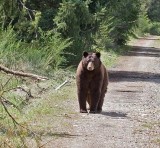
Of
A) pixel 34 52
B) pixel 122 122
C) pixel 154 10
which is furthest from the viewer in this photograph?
pixel 154 10

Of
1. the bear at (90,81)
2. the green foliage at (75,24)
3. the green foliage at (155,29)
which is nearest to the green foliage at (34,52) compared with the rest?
the green foliage at (75,24)

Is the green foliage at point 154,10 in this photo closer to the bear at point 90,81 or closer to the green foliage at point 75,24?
the green foliage at point 75,24

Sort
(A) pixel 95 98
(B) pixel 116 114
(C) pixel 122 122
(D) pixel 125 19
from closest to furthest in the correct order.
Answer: (C) pixel 122 122, (A) pixel 95 98, (B) pixel 116 114, (D) pixel 125 19

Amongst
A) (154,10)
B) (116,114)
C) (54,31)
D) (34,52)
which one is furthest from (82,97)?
(154,10)

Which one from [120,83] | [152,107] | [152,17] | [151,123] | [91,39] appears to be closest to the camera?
[151,123]

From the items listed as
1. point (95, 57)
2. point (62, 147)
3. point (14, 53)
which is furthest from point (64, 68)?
point (62, 147)

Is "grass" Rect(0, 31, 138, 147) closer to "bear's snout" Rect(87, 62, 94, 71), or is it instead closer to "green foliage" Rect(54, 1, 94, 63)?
"bear's snout" Rect(87, 62, 94, 71)

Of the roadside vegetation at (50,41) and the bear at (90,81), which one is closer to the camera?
the bear at (90,81)

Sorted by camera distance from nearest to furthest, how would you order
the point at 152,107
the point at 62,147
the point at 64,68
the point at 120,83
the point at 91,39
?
the point at 62,147, the point at 152,107, the point at 120,83, the point at 64,68, the point at 91,39

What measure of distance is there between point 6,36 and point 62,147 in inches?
385

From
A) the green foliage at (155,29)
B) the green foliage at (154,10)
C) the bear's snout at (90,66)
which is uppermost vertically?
the bear's snout at (90,66)

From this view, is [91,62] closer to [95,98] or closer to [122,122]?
[95,98]

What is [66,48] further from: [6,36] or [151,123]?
[151,123]

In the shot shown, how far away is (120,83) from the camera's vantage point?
69.9 ft
